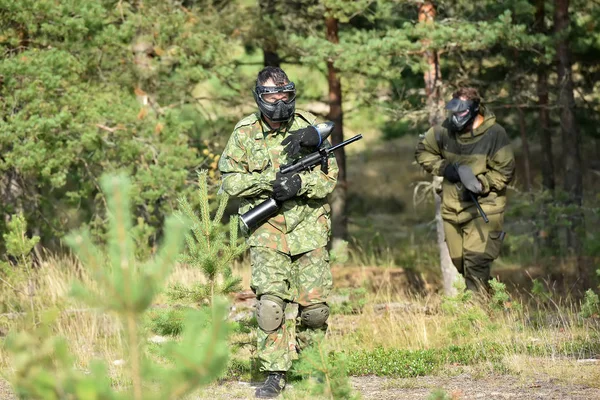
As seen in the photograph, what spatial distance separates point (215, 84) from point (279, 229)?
12.4 meters

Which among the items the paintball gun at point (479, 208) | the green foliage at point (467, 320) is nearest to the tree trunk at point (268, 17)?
the paintball gun at point (479, 208)

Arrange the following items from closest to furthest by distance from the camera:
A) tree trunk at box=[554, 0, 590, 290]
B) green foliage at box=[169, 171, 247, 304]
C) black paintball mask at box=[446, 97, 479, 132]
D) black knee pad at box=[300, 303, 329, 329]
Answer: green foliage at box=[169, 171, 247, 304], black knee pad at box=[300, 303, 329, 329], black paintball mask at box=[446, 97, 479, 132], tree trunk at box=[554, 0, 590, 290]

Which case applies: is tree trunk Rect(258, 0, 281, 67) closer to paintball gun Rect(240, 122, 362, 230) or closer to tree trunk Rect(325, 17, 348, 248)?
tree trunk Rect(325, 17, 348, 248)

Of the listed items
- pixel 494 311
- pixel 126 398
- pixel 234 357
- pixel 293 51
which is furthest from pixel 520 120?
pixel 126 398

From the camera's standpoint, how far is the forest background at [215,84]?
11.4 meters

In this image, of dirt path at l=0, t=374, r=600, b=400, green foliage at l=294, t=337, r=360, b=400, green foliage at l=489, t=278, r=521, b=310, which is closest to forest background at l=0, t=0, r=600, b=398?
green foliage at l=489, t=278, r=521, b=310

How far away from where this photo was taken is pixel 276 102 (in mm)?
6289

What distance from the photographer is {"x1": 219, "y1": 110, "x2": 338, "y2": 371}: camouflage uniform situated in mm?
6262

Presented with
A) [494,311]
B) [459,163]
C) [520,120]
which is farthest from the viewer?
[520,120]

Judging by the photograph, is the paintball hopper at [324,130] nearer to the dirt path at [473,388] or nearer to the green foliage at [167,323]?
the green foliage at [167,323]

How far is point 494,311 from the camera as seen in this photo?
315 inches

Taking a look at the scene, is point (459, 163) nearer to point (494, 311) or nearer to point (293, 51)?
point (494, 311)

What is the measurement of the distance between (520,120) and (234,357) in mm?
12523

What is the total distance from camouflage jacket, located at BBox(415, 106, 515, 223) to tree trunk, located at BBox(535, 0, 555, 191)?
7.13m
